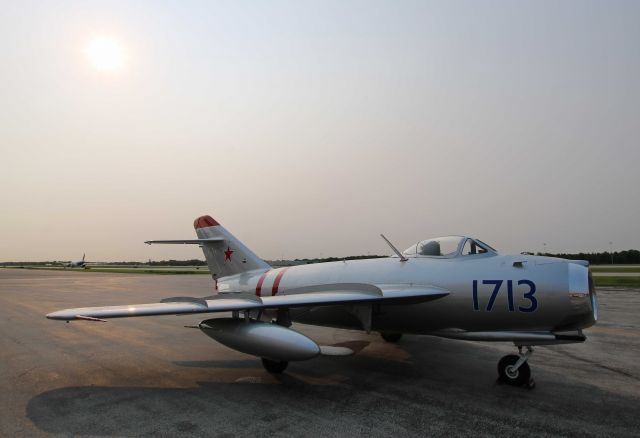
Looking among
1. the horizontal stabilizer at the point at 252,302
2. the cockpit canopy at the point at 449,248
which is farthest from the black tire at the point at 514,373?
the cockpit canopy at the point at 449,248

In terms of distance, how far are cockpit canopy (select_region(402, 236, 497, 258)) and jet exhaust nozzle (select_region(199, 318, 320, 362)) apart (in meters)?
2.83

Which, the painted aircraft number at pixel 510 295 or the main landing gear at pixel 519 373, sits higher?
the painted aircraft number at pixel 510 295

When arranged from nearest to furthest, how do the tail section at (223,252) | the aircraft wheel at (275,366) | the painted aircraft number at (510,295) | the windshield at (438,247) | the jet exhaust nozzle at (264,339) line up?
the jet exhaust nozzle at (264,339) → the painted aircraft number at (510,295) → the aircraft wheel at (275,366) → the windshield at (438,247) → the tail section at (223,252)

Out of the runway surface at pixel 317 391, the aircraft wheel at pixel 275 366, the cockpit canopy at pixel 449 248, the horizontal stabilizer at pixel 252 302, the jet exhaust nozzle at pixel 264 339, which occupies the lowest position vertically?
the runway surface at pixel 317 391

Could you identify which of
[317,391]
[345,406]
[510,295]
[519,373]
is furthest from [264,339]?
[519,373]

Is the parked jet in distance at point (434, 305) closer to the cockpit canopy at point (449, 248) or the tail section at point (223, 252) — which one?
the cockpit canopy at point (449, 248)

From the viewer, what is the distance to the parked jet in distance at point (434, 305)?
579cm

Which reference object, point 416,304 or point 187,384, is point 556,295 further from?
point 187,384

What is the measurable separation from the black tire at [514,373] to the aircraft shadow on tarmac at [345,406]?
0.51 feet

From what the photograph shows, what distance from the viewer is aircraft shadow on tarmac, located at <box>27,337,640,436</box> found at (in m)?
4.58

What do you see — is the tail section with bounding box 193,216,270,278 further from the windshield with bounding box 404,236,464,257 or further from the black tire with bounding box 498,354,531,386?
the black tire with bounding box 498,354,531,386

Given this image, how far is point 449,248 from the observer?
7168mm

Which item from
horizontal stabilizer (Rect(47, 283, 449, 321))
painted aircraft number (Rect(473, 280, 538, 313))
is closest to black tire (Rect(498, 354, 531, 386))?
painted aircraft number (Rect(473, 280, 538, 313))

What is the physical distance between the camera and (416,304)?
267 inches
